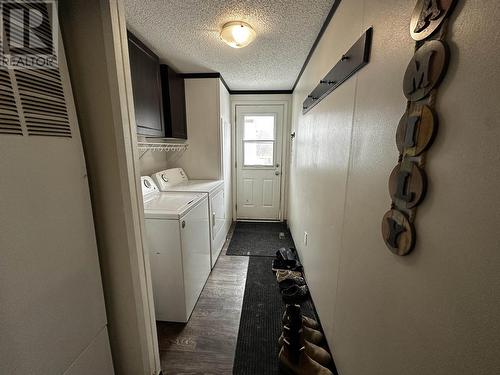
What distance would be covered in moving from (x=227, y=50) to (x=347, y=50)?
1.27 metres

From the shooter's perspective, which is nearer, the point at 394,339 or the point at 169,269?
the point at 394,339

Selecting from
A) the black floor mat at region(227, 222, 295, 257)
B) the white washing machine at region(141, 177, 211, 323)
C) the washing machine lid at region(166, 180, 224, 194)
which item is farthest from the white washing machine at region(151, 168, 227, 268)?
the white washing machine at region(141, 177, 211, 323)

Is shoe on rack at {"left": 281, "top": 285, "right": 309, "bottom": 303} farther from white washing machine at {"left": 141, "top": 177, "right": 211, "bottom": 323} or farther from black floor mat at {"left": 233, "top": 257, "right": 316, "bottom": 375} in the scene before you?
white washing machine at {"left": 141, "top": 177, "right": 211, "bottom": 323}

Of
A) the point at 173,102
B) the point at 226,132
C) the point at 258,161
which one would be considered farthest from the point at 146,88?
the point at 258,161

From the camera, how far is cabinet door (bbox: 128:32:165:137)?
1661mm

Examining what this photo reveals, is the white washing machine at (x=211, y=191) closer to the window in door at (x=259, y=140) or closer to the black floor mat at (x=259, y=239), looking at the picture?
the black floor mat at (x=259, y=239)

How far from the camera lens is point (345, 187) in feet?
3.64

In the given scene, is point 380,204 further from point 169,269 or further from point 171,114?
point 171,114

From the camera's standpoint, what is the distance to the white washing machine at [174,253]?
4.80 ft

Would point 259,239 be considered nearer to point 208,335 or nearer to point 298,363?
point 208,335

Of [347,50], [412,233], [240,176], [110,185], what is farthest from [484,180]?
[240,176]

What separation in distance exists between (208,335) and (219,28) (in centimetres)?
235

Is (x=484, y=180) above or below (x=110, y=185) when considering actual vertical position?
above

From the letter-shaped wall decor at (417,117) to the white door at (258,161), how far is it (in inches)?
116
